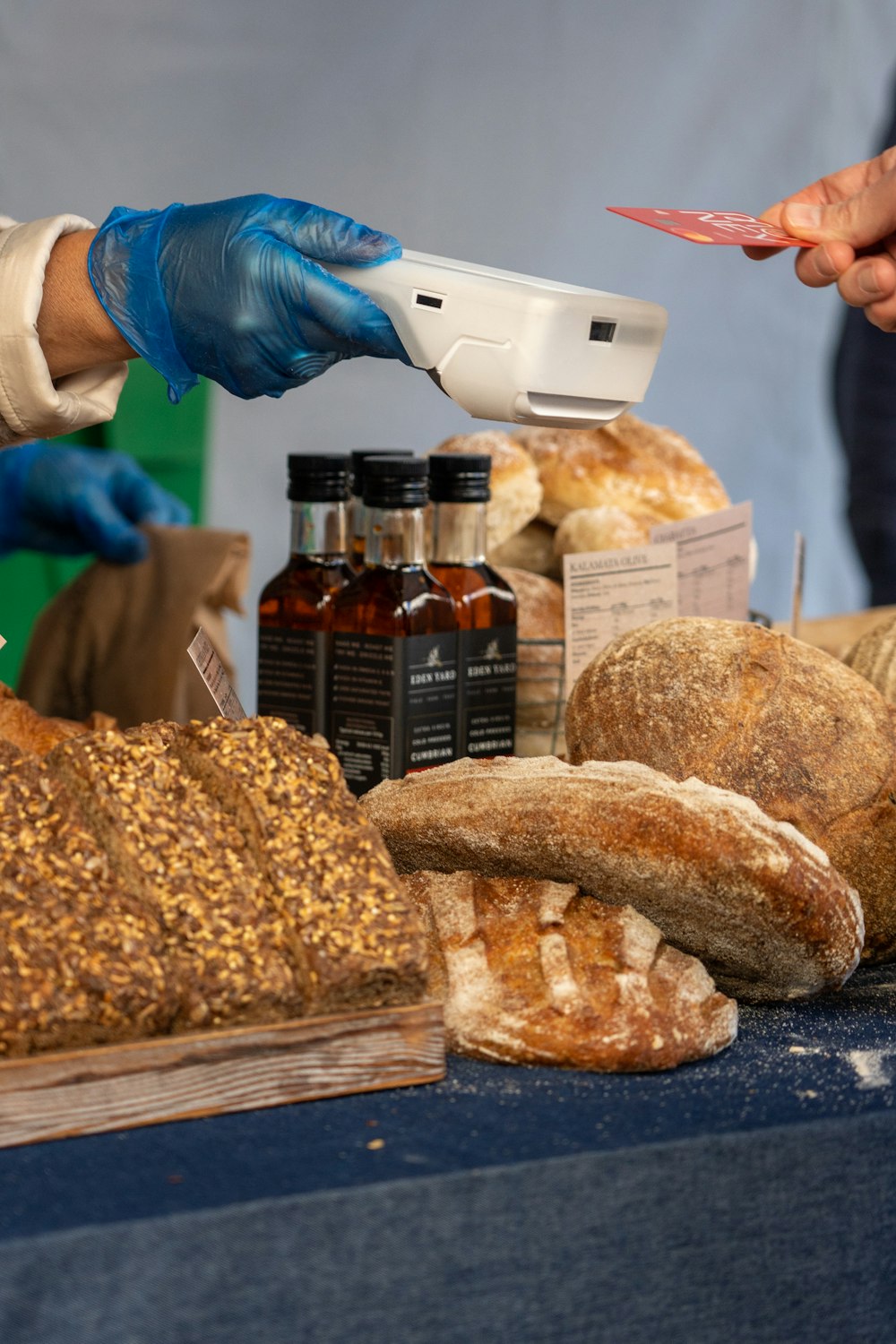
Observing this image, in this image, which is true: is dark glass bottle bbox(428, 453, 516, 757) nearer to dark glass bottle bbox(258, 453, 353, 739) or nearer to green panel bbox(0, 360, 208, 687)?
dark glass bottle bbox(258, 453, 353, 739)

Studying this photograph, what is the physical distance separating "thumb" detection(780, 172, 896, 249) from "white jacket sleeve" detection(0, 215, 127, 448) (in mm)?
799

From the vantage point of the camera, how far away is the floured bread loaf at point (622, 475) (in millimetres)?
1987

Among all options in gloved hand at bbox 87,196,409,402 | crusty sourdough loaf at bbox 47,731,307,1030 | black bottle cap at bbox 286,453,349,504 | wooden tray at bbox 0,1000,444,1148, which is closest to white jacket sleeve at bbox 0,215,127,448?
gloved hand at bbox 87,196,409,402

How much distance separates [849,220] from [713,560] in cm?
46

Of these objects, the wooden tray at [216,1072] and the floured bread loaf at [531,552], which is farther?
the floured bread loaf at [531,552]

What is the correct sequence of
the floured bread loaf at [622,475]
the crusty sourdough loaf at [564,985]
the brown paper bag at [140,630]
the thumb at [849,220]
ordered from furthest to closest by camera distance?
the brown paper bag at [140,630] → the floured bread loaf at [622,475] → the thumb at [849,220] → the crusty sourdough loaf at [564,985]

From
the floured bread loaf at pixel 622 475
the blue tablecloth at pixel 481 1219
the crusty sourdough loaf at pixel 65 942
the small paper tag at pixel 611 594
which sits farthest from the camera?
the floured bread loaf at pixel 622 475

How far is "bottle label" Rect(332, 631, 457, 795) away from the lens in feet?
4.62

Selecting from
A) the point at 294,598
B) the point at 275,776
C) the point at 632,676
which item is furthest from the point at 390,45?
the point at 275,776

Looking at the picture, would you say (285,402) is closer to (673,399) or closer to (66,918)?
(673,399)

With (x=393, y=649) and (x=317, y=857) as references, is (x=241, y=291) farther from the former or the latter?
(x=317, y=857)

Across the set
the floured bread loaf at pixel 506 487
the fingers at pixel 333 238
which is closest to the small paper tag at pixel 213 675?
the fingers at pixel 333 238

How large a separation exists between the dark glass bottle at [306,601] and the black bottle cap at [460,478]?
0.10m

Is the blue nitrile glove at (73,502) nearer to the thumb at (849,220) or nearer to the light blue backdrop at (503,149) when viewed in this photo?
the light blue backdrop at (503,149)
